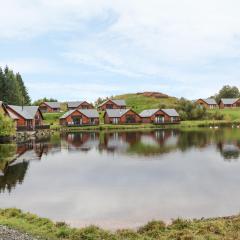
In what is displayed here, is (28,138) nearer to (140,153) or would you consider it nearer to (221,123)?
(140,153)

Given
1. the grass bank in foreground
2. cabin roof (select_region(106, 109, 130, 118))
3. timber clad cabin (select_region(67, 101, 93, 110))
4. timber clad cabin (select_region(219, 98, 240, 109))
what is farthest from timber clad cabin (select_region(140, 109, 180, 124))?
the grass bank in foreground

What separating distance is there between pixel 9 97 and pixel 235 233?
9889cm

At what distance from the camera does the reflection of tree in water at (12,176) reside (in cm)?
2705

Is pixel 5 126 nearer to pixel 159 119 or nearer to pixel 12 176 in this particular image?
pixel 12 176

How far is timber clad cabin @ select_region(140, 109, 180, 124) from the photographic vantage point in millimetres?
111750

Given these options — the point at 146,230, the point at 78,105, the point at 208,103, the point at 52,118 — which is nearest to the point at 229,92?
the point at 208,103

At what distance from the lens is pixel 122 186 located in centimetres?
2656

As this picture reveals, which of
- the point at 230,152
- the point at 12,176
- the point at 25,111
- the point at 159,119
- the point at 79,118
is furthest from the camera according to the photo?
the point at 159,119

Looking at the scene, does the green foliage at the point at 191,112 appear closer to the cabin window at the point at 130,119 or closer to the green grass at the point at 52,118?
the cabin window at the point at 130,119

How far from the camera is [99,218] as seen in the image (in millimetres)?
19578

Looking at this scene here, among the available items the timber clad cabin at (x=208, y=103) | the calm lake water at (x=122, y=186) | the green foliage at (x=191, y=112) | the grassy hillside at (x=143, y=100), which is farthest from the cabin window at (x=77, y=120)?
the timber clad cabin at (x=208, y=103)

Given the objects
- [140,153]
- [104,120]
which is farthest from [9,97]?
[140,153]

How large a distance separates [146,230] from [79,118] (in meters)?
92.7

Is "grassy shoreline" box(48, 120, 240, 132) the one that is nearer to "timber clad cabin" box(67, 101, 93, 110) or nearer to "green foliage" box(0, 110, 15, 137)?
"green foliage" box(0, 110, 15, 137)
